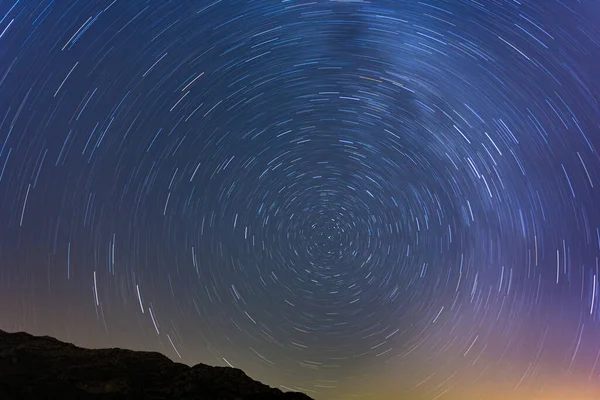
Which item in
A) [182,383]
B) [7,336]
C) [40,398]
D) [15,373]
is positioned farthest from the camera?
[7,336]

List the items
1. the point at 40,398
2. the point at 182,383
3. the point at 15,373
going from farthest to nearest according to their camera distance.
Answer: the point at 182,383
the point at 15,373
the point at 40,398

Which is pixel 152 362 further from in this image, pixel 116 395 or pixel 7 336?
pixel 7 336

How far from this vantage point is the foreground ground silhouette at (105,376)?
21.5 metres

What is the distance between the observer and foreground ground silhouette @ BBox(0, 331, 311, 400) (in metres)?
21.5

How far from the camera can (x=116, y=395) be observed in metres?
22.2

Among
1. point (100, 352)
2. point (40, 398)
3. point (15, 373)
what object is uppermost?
point (100, 352)

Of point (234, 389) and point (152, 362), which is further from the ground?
point (152, 362)

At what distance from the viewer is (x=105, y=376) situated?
949 inches

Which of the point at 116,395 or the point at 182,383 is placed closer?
the point at 116,395

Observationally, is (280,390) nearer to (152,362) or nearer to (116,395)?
(152,362)

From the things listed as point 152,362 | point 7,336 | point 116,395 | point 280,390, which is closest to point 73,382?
point 116,395

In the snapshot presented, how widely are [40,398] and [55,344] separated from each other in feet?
29.0

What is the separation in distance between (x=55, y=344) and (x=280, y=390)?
1393 cm

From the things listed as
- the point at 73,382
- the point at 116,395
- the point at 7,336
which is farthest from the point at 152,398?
the point at 7,336
